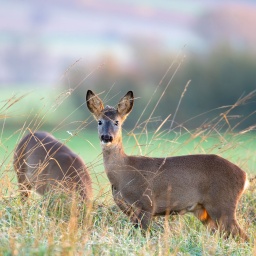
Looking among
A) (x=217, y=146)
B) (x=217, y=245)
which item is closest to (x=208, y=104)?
(x=217, y=146)

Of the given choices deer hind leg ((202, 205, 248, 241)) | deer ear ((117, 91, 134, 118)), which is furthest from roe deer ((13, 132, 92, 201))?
deer hind leg ((202, 205, 248, 241))

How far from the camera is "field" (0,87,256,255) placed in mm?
5695

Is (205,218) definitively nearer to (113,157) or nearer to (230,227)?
(230,227)

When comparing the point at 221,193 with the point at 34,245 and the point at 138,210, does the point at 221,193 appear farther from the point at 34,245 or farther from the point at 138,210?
the point at 34,245

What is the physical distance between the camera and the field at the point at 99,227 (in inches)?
224

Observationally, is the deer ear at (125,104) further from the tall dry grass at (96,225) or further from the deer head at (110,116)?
the tall dry grass at (96,225)

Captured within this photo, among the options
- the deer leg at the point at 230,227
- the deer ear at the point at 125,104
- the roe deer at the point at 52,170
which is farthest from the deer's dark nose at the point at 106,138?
the deer leg at the point at 230,227

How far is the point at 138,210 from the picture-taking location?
7.29 metres

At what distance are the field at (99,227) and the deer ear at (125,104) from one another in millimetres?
426

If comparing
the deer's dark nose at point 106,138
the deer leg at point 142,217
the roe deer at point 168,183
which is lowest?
the deer leg at point 142,217

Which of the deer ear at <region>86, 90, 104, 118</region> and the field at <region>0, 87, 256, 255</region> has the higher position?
the deer ear at <region>86, 90, 104, 118</region>

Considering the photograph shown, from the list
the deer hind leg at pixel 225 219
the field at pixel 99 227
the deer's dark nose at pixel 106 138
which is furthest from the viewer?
the deer hind leg at pixel 225 219

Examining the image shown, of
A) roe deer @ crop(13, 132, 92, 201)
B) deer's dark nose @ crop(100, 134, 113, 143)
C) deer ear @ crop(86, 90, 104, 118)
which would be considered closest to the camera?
deer's dark nose @ crop(100, 134, 113, 143)

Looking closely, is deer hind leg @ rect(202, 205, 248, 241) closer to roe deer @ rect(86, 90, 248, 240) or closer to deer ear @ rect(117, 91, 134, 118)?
roe deer @ rect(86, 90, 248, 240)
